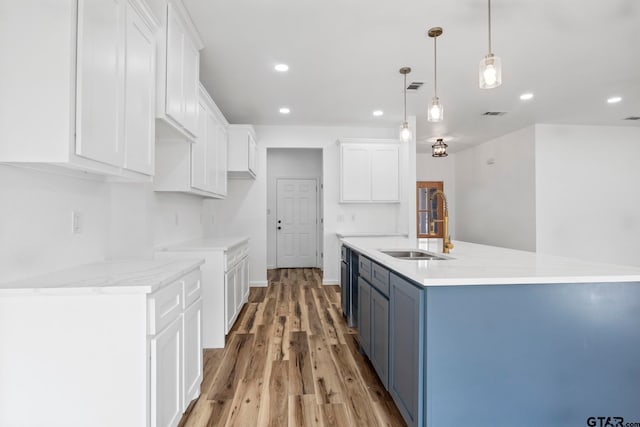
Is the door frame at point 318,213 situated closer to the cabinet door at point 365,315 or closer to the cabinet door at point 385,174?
the cabinet door at point 385,174

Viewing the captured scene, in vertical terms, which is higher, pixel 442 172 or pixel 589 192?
pixel 442 172

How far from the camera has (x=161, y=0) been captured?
216 cm

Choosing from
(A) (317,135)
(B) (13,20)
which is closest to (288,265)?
(A) (317,135)

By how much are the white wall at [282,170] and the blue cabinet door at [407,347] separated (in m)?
5.63

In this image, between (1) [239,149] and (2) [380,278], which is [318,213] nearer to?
(1) [239,149]

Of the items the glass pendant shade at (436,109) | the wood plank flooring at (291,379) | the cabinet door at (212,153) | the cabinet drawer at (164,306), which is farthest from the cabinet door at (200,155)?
the glass pendant shade at (436,109)

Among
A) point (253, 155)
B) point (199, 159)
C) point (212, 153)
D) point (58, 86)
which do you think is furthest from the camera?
point (253, 155)

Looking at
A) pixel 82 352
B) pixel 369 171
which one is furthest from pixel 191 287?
pixel 369 171

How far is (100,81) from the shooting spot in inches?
57.9

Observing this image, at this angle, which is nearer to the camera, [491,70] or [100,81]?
[100,81]

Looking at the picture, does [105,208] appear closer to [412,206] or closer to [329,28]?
[329,28]

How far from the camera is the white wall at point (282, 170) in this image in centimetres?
746

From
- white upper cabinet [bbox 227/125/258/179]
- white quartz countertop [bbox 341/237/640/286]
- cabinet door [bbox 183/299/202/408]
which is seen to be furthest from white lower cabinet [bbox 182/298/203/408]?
white upper cabinet [bbox 227/125/258/179]

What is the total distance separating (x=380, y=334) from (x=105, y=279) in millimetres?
1596
